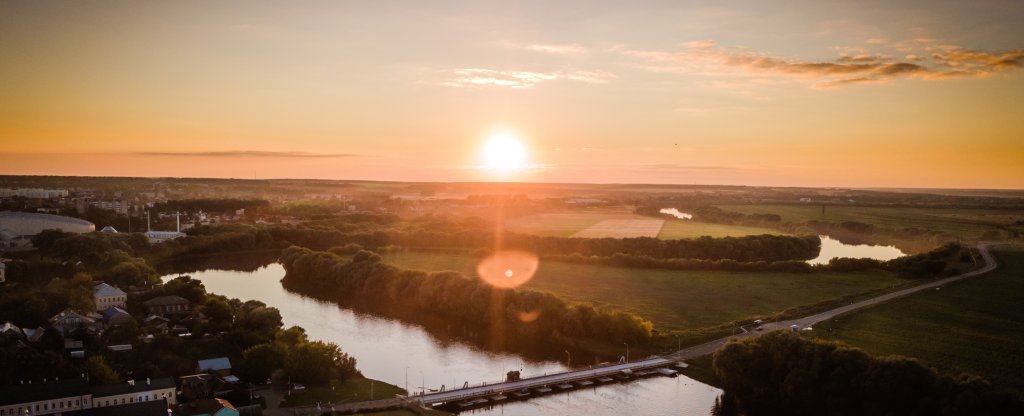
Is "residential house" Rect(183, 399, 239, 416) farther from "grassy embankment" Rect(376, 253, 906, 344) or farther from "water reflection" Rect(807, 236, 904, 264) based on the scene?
"water reflection" Rect(807, 236, 904, 264)

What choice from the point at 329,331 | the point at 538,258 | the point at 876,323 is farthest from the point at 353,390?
the point at 538,258

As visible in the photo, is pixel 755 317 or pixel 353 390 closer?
pixel 353 390

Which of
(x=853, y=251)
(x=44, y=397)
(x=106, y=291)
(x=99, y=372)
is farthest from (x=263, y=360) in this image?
(x=853, y=251)

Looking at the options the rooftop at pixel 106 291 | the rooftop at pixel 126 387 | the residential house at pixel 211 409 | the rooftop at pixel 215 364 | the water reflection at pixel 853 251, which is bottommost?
the residential house at pixel 211 409

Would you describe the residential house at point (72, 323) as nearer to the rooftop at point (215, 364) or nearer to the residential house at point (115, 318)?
the residential house at point (115, 318)

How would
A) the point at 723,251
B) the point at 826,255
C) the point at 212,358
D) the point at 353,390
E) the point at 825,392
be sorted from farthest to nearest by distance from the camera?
the point at 826,255 → the point at 723,251 → the point at 212,358 → the point at 353,390 → the point at 825,392

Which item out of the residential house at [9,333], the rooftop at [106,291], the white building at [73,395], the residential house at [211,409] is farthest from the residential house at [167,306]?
the residential house at [211,409]

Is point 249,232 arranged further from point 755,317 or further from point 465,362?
point 755,317
